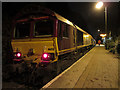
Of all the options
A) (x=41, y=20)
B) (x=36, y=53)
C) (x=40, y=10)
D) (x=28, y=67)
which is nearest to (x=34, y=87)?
(x=28, y=67)

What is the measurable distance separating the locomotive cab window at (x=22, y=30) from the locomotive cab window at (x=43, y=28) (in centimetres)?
50

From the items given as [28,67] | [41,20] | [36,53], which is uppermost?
[41,20]

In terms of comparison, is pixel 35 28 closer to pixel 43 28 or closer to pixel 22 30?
pixel 43 28

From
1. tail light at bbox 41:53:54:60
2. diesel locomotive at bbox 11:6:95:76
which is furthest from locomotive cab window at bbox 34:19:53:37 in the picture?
tail light at bbox 41:53:54:60

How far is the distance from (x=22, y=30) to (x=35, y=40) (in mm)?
1164

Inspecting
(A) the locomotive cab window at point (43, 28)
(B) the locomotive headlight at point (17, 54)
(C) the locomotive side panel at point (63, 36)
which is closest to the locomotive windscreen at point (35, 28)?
(A) the locomotive cab window at point (43, 28)

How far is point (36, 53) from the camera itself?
162 inches

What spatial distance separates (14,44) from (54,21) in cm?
255

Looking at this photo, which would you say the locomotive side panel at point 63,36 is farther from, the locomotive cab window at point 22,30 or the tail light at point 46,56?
the locomotive cab window at point 22,30

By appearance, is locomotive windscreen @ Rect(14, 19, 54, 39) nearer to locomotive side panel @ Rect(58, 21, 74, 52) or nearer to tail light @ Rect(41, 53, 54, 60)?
locomotive side panel @ Rect(58, 21, 74, 52)

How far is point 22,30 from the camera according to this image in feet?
15.1

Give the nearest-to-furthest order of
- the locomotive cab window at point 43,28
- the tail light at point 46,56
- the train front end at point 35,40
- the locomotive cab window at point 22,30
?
1. the tail light at point 46,56
2. the train front end at point 35,40
3. the locomotive cab window at point 43,28
4. the locomotive cab window at point 22,30

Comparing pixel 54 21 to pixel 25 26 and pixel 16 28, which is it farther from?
pixel 16 28

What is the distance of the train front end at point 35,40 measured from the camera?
3748 millimetres
